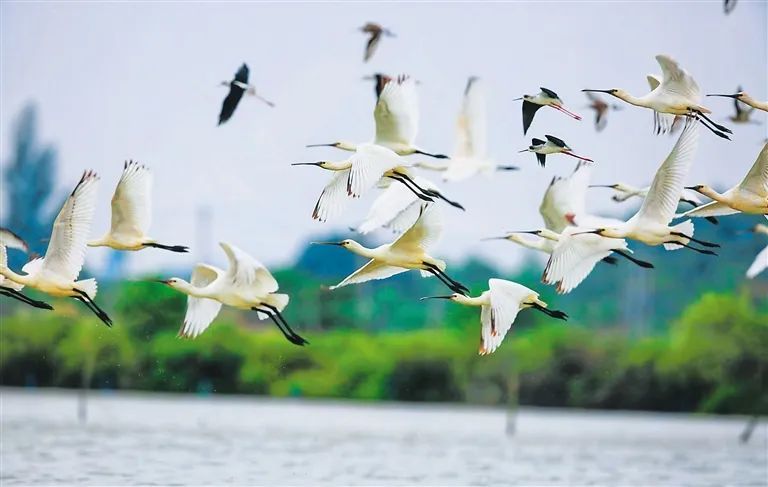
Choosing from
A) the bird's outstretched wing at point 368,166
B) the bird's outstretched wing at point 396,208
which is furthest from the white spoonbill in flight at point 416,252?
the bird's outstretched wing at point 368,166

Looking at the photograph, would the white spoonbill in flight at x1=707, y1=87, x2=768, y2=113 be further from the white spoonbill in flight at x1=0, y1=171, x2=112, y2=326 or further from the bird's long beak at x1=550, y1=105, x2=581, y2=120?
the white spoonbill in flight at x1=0, y1=171, x2=112, y2=326

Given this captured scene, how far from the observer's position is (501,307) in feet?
36.4

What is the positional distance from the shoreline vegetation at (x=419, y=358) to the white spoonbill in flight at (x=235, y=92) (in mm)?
14363

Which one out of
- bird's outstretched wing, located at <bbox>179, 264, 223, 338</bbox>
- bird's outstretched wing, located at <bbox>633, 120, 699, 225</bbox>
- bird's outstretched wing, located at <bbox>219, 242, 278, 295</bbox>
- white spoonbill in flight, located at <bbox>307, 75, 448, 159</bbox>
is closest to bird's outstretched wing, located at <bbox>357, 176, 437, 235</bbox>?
white spoonbill in flight, located at <bbox>307, 75, 448, 159</bbox>

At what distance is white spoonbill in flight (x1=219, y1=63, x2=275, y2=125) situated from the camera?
1294 centimetres

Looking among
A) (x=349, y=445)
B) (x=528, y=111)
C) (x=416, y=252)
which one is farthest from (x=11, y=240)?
(x=349, y=445)

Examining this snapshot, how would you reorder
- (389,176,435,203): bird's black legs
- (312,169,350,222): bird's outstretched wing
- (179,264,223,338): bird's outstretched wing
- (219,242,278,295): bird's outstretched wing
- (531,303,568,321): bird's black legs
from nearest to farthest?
(219,242,278,295): bird's outstretched wing → (312,169,350,222): bird's outstretched wing → (389,176,435,203): bird's black legs → (531,303,568,321): bird's black legs → (179,264,223,338): bird's outstretched wing

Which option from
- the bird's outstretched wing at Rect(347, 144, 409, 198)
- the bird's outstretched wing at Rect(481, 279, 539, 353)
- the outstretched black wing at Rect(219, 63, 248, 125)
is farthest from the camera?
the outstretched black wing at Rect(219, 63, 248, 125)

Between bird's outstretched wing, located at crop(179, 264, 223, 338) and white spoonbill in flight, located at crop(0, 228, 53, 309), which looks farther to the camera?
bird's outstretched wing, located at crop(179, 264, 223, 338)

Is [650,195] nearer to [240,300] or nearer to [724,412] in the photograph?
[240,300]

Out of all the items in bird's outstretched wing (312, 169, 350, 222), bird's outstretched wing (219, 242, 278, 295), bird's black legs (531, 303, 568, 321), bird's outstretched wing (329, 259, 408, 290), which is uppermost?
bird's outstretched wing (312, 169, 350, 222)

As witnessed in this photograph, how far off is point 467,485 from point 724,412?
13.7 metres

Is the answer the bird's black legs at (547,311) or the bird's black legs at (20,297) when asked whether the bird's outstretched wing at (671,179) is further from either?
the bird's black legs at (20,297)

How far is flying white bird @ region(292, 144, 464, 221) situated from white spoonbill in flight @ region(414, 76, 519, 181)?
321cm
